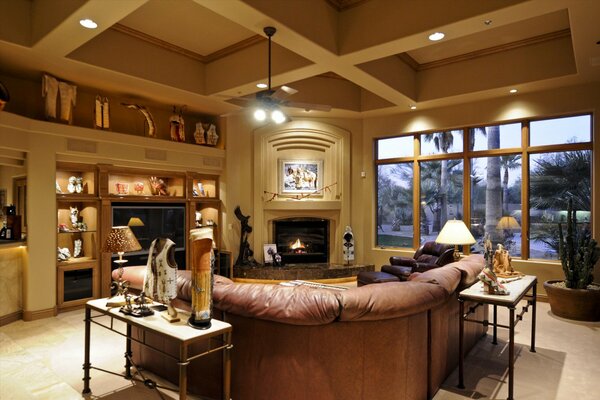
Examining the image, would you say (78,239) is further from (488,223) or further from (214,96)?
(488,223)

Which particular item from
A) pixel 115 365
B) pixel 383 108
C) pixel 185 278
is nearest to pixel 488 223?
pixel 383 108

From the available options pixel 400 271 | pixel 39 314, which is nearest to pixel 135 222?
pixel 39 314

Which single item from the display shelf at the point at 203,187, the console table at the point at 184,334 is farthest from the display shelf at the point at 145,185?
the console table at the point at 184,334

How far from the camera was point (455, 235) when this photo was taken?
4.13 metres

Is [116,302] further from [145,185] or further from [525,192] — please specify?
[525,192]

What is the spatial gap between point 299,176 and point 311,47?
11.8ft

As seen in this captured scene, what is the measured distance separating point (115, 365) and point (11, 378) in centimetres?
78

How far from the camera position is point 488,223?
653cm

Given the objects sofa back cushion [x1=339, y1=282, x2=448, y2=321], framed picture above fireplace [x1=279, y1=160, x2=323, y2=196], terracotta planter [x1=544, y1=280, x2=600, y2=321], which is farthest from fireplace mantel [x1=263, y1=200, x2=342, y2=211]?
sofa back cushion [x1=339, y1=282, x2=448, y2=321]

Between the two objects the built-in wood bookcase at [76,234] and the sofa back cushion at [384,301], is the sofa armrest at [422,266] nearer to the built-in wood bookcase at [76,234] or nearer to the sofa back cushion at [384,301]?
the sofa back cushion at [384,301]

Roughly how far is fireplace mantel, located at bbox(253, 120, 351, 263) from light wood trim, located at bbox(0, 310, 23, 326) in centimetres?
375

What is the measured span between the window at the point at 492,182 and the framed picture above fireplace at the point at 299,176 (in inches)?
49.4

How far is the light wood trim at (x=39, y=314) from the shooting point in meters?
4.65

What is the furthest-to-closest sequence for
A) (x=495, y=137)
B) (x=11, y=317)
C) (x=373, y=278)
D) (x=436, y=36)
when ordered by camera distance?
(x=495, y=137) → (x=373, y=278) → (x=11, y=317) → (x=436, y=36)
